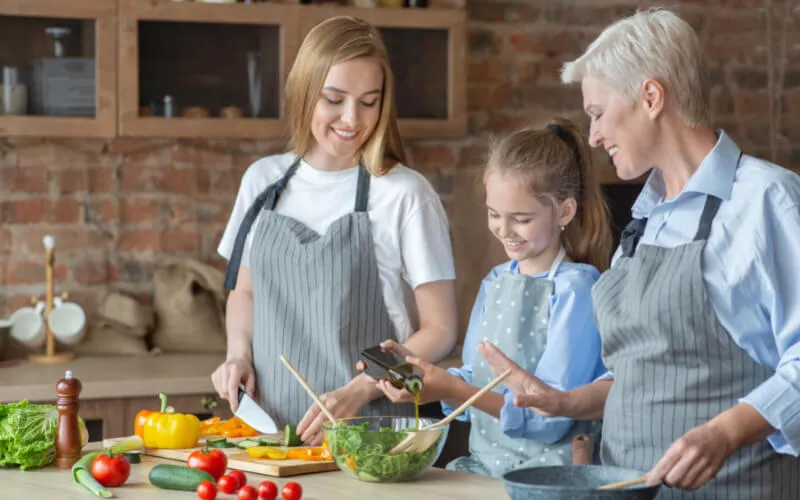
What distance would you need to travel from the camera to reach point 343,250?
259 centimetres

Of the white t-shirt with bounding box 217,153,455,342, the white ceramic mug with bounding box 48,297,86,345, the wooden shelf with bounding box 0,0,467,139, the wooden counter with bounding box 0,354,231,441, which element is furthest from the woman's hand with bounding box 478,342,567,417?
the white ceramic mug with bounding box 48,297,86,345

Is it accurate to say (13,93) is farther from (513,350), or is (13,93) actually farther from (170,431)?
(513,350)

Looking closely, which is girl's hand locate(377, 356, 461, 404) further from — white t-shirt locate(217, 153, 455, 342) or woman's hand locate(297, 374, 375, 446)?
white t-shirt locate(217, 153, 455, 342)

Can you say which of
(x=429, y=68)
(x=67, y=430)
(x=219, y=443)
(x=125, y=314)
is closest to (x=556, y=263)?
(x=219, y=443)

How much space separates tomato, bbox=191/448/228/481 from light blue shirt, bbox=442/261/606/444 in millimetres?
528

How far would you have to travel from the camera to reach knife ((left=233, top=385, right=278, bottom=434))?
8.15ft

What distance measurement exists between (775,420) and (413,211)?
1074mm

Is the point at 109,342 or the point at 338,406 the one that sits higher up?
the point at 338,406

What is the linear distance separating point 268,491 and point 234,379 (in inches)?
29.7

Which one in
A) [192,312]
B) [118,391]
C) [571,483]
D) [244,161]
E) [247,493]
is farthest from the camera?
[244,161]

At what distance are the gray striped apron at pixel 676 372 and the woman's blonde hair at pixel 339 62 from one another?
83cm

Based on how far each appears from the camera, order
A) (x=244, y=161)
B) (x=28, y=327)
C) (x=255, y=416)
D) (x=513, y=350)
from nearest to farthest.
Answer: (x=513, y=350)
(x=255, y=416)
(x=28, y=327)
(x=244, y=161)

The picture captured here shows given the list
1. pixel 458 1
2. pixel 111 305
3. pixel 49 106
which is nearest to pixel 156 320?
pixel 111 305

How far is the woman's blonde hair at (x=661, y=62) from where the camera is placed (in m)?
1.89
